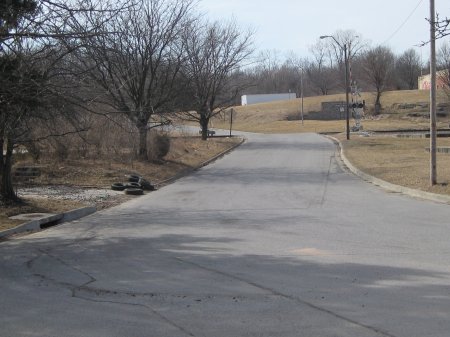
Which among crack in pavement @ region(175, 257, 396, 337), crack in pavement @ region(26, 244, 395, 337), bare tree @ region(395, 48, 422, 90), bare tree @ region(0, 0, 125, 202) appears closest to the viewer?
crack in pavement @ region(175, 257, 396, 337)

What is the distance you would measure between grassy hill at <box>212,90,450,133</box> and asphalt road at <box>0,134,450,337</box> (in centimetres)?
5883

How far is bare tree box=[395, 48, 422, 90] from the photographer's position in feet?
412

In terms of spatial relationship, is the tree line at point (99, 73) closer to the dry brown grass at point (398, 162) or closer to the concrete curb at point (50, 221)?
the concrete curb at point (50, 221)

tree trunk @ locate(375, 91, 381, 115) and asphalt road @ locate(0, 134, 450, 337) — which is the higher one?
tree trunk @ locate(375, 91, 381, 115)

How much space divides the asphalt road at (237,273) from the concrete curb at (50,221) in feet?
1.87

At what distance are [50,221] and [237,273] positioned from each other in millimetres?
7975

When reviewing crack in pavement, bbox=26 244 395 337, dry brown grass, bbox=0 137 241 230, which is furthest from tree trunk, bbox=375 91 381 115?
crack in pavement, bbox=26 244 395 337

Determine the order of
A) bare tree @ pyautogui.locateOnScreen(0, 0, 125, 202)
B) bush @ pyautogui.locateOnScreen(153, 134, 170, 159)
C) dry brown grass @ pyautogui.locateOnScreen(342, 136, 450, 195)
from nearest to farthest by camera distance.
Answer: bare tree @ pyautogui.locateOnScreen(0, 0, 125, 202), dry brown grass @ pyautogui.locateOnScreen(342, 136, 450, 195), bush @ pyautogui.locateOnScreen(153, 134, 170, 159)

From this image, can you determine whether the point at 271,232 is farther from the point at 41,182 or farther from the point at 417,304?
the point at 41,182

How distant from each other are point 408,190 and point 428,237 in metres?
8.51

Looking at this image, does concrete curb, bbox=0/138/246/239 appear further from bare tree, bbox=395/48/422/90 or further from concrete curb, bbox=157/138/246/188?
bare tree, bbox=395/48/422/90

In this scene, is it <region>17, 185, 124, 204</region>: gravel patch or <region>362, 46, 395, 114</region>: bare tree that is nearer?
<region>17, 185, 124, 204</region>: gravel patch

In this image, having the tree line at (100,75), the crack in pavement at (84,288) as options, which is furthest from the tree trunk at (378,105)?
the crack in pavement at (84,288)

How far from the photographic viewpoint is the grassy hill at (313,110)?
256ft
